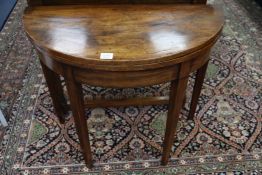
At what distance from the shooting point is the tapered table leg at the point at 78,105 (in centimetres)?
102

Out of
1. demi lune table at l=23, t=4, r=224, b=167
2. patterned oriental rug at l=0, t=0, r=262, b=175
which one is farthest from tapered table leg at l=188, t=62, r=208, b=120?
demi lune table at l=23, t=4, r=224, b=167

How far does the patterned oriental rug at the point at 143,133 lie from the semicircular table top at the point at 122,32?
0.74 meters

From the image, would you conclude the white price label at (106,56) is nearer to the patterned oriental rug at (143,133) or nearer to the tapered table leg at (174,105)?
the tapered table leg at (174,105)

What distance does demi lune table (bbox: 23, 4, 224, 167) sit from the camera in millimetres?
923

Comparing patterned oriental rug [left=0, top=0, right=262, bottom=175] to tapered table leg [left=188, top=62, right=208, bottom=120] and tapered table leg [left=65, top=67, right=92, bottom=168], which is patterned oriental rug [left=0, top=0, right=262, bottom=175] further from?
tapered table leg [left=65, top=67, right=92, bottom=168]

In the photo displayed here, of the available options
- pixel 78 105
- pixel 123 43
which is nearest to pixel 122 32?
pixel 123 43

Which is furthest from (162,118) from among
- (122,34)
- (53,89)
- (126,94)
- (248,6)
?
(248,6)

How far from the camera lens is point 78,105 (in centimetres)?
112

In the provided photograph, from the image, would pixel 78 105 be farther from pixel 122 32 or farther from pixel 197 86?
pixel 197 86

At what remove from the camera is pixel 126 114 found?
1.74 m

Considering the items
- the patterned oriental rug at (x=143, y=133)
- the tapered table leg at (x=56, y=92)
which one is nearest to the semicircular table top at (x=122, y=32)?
the tapered table leg at (x=56, y=92)

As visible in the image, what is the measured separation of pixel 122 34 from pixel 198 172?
34.2 inches

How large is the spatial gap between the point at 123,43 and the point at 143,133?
2.59 feet

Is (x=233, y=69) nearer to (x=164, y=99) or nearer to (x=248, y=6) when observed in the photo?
(x=164, y=99)
